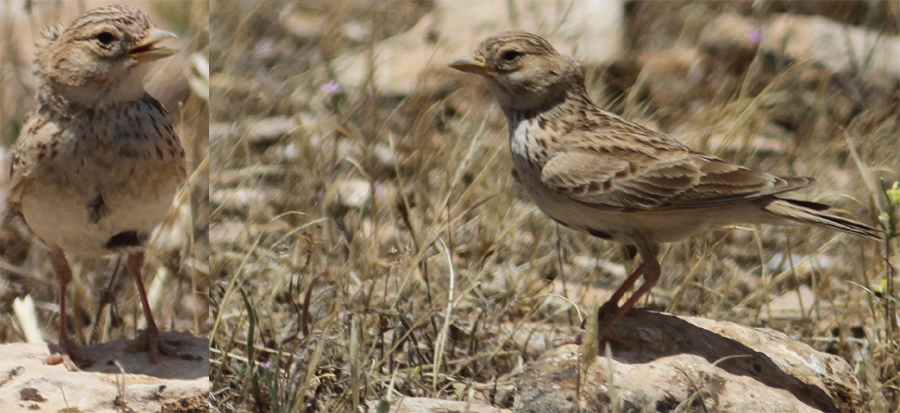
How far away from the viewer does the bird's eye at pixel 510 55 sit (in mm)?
3826

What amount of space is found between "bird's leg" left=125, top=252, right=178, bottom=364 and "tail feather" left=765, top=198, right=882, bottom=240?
228cm

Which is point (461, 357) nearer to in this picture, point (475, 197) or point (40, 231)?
point (475, 197)

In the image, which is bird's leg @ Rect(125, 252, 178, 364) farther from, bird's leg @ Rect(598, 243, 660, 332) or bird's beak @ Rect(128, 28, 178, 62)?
bird's leg @ Rect(598, 243, 660, 332)

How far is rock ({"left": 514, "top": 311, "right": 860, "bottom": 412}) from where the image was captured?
3.21 m

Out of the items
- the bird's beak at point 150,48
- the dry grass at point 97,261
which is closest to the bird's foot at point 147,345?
the dry grass at point 97,261

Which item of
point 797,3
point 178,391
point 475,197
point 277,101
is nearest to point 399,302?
point 475,197

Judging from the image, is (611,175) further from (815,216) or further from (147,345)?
(147,345)

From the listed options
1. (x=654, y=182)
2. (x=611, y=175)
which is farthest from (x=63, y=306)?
(x=654, y=182)

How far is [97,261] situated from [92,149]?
214cm

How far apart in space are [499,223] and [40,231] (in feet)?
7.35

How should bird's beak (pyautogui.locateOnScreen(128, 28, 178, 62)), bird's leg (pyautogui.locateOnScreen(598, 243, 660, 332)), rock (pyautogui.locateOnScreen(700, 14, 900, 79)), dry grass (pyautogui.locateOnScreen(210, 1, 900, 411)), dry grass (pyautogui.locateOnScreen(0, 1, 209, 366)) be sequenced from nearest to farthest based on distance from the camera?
bird's beak (pyautogui.locateOnScreen(128, 28, 178, 62))
bird's leg (pyautogui.locateOnScreen(598, 243, 660, 332))
dry grass (pyautogui.locateOnScreen(210, 1, 900, 411))
dry grass (pyautogui.locateOnScreen(0, 1, 209, 366))
rock (pyautogui.locateOnScreen(700, 14, 900, 79))

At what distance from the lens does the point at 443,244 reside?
13.1 feet

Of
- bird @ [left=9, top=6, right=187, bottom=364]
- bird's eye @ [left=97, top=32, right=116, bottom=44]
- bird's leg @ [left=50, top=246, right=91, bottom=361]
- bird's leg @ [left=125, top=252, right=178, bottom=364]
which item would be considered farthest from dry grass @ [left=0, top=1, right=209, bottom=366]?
bird's eye @ [left=97, top=32, right=116, bottom=44]

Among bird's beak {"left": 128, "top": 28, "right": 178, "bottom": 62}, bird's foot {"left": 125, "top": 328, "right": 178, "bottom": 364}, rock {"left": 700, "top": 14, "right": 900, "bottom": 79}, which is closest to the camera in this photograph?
bird's beak {"left": 128, "top": 28, "right": 178, "bottom": 62}
